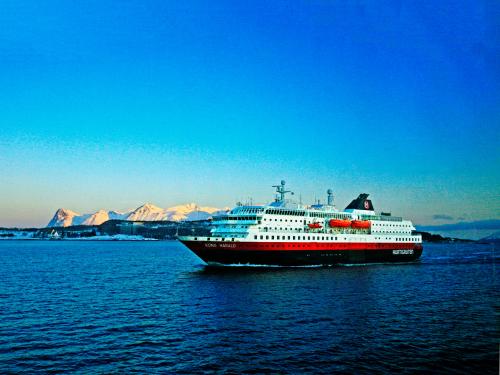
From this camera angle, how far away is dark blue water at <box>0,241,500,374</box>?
19812 mm

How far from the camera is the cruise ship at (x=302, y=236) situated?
54969 mm

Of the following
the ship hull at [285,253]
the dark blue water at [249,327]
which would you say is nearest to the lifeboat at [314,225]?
the ship hull at [285,253]

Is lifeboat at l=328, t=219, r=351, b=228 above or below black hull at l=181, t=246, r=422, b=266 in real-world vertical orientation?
above

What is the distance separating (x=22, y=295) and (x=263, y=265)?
2981 centimetres

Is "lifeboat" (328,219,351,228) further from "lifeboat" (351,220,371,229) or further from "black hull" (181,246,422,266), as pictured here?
"black hull" (181,246,422,266)

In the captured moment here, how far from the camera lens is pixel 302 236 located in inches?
2351

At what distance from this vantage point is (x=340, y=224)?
66.7 meters

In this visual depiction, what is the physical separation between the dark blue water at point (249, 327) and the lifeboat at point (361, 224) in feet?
76.3

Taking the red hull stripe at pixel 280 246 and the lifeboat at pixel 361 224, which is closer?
the red hull stripe at pixel 280 246

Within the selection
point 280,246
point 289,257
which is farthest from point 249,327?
point 289,257

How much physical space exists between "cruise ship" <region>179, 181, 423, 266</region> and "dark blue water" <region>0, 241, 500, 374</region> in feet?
30.3

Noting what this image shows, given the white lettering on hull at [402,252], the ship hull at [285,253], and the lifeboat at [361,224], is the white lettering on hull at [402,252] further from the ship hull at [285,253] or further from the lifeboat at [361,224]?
the lifeboat at [361,224]

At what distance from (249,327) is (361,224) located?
48.2 metres

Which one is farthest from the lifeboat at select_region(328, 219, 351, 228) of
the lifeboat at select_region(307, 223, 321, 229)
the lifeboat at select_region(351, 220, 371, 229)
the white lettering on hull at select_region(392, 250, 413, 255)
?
the white lettering on hull at select_region(392, 250, 413, 255)
